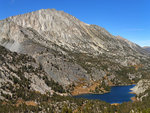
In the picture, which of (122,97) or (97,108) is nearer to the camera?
(97,108)

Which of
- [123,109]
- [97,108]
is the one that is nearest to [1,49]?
[97,108]

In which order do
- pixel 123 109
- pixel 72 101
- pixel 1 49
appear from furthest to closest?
pixel 1 49 < pixel 72 101 < pixel 123 109

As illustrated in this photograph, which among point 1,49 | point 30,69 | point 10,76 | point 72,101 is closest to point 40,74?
point 30,69

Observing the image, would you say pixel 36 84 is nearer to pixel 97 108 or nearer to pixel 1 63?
pixel 1 63

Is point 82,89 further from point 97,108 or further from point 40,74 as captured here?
point 97,108

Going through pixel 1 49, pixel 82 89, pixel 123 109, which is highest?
pixel 1 49

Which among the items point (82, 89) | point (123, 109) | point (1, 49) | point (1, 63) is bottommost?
point (123, 109)

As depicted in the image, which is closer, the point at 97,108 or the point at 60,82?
the point at 97,108

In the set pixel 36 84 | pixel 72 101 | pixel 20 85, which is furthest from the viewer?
pixel 36 84

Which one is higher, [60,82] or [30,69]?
[30,69]
